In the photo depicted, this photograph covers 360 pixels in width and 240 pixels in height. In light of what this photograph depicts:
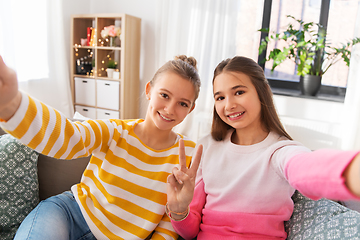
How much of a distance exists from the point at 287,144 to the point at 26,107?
776 mm

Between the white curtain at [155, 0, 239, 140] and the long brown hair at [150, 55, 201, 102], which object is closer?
the long brown hair at [150, 55, 201, 102]

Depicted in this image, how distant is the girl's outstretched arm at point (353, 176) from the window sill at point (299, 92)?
299cm

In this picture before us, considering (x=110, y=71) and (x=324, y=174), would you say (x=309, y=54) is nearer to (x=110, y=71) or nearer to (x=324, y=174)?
(x=110, y=71)

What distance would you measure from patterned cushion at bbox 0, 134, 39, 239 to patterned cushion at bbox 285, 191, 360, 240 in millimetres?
1062

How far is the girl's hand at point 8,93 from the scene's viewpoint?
2.04ft

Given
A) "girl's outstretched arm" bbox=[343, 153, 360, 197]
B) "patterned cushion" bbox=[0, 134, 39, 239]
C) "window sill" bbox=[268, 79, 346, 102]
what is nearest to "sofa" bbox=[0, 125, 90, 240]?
"patterned cushion" bbox=[0, 134, 39, 239]

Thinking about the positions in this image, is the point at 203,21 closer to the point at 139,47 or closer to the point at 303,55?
the point at 139,47

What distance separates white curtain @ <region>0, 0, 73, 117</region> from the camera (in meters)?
3.07

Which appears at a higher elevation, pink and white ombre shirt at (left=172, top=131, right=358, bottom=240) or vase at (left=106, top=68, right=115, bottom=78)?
vase at (left=106, top=68, right=115, bottom=78)

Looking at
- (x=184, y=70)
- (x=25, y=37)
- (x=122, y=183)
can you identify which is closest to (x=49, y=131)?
(x=122, y=183)

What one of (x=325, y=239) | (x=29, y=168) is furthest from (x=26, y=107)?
(x=325, y=239)

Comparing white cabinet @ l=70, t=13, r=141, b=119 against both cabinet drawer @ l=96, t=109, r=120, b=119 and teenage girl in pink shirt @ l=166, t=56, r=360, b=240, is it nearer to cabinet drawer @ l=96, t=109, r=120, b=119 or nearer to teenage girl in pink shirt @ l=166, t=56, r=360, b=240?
cabinet drawer @ l=96, t=109, r=120, b=119

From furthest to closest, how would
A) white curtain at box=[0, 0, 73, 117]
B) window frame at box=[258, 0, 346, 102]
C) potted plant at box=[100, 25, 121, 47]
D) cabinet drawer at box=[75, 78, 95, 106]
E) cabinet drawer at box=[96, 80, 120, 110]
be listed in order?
cabinet drawer at box=[75, 78, 95, 106]
cabinet drawer at box=[96, 80, 120, 110]
potted plant at box=[100, 25, 121, 47]
window frame at box=[258, 0, 346, 102]
white curtain at box=[0, 0, 73, 117]

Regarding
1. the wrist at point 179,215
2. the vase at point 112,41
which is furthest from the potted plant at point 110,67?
the wrist at point 179,215
